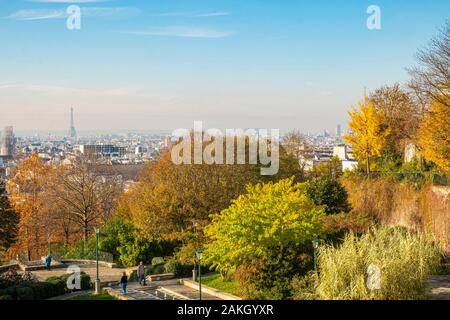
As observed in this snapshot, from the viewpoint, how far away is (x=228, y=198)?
2767 cm

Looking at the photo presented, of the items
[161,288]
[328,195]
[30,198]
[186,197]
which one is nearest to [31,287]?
[161,288]

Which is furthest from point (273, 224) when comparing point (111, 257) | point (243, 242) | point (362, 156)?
point (362, 156)

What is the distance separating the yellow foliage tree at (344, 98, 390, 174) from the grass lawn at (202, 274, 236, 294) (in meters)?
15.4

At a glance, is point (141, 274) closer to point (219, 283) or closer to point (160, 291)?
point (160, 291)

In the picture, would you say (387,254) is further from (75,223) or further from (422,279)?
(75,223)

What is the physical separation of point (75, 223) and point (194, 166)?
1917 cm

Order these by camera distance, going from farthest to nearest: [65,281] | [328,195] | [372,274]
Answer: [328,195], [65,281], [372,274]

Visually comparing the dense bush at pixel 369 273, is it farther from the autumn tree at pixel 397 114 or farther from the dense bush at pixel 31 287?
the autumn tree at pixel 397 114

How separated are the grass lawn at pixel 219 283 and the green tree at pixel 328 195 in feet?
21.6

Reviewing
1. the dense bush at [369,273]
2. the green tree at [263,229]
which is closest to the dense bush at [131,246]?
the green tree at [263,229]

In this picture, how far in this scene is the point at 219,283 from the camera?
872 inches

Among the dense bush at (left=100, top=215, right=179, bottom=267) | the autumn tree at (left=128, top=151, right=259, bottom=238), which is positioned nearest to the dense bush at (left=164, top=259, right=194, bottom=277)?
the autumn tree at (left=128, top=151, right=259, bottom=238)

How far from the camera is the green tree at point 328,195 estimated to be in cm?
2791

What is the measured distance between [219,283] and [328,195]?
8.36 m
